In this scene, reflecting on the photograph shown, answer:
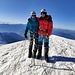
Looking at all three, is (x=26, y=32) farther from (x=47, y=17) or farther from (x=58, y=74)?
(x=58, y=74)

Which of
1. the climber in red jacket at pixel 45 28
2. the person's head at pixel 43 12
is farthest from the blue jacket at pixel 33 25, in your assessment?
the person's head at pixel 43 12

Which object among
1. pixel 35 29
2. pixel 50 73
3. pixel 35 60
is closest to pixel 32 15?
pixel 35 29

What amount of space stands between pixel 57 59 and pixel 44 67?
6.34 feet

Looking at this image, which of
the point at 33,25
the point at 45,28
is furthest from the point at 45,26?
the point at 33,25

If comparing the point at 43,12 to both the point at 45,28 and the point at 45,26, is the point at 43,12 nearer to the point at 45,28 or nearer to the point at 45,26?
the point at 45,26

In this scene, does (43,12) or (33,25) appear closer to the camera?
(43,12)

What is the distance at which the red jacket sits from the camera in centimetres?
1088

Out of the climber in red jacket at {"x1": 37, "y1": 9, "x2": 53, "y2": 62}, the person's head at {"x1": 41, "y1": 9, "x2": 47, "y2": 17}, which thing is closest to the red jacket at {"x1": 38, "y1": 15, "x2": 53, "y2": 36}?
the climber in red jacket at {"x1": 37, "y1": 9, "x2": 53, "y2": 62}

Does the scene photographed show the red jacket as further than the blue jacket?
No

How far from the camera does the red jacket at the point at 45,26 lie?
10.9m

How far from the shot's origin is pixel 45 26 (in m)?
11.1

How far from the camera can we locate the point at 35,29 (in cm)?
1146

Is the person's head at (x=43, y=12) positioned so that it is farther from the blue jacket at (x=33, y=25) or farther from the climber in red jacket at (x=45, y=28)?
the blue jacket at (x=33, y=25)

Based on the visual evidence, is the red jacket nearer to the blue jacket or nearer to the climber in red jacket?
the climber in red jacket
